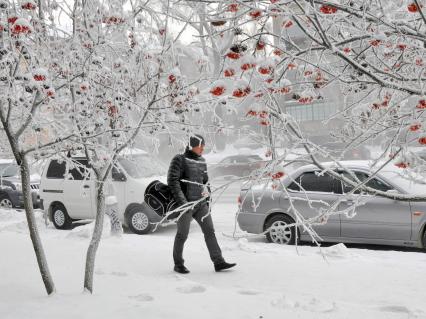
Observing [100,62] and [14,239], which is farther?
[14,239]

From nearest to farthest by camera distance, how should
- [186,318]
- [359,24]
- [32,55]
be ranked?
[359,24] → [32,55] → [186,318]

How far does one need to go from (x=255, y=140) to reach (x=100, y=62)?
1786mm

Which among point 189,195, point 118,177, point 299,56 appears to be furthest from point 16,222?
point 299,56

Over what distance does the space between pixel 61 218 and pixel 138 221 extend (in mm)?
2308

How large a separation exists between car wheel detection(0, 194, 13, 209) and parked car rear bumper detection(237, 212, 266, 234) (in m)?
9.87

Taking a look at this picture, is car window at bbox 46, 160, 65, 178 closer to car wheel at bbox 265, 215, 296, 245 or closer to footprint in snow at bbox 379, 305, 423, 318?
car wheel at bbox 265, 215, 296, 245

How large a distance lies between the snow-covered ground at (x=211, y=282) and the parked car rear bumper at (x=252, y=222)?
23cm

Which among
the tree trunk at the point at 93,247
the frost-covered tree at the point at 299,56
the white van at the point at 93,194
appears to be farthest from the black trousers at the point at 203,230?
the white van at the point at 93,194

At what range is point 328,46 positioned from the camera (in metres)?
2.59

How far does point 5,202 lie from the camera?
16.1m

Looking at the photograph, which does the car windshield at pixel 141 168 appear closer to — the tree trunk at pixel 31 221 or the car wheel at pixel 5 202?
the tree trunk at pixel 31 221

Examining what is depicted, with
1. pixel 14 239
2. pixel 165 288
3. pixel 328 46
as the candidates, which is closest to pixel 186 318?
pixel 165 288

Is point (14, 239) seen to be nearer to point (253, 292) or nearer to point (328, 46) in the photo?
point (253, 292)

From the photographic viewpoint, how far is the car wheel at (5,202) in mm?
16016
